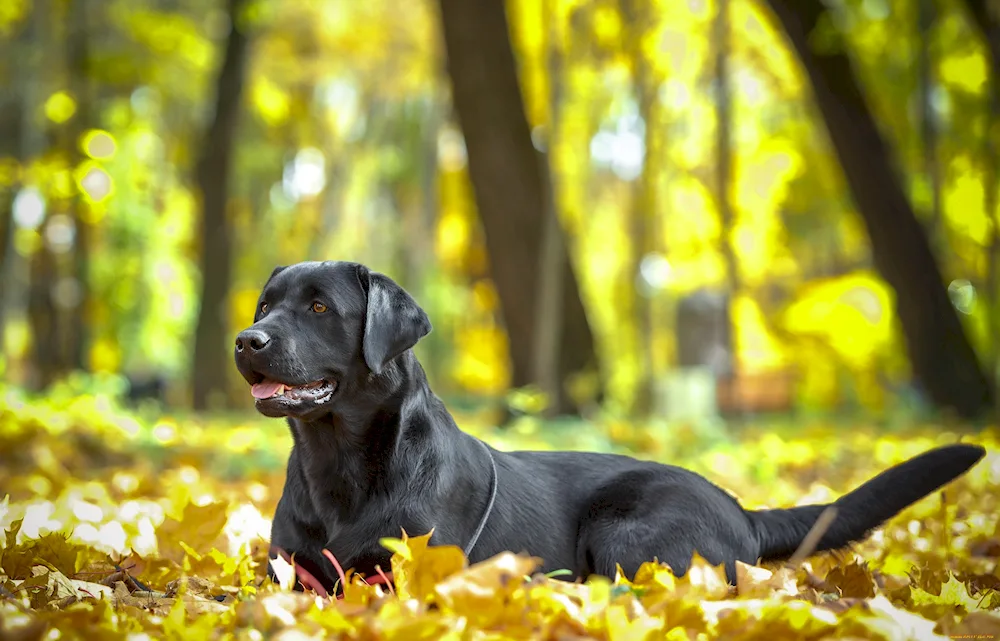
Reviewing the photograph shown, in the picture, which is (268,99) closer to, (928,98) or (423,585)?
(928,98)

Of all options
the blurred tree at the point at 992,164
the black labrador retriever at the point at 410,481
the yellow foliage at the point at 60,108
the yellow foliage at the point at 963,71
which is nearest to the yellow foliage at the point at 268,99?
the yellow foliage at the point at 60,108

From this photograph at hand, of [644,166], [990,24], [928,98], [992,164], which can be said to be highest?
[990,24]

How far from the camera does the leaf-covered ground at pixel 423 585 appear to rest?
2711mm

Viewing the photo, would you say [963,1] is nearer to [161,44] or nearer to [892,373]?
[161,44]

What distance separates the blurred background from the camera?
1352cm

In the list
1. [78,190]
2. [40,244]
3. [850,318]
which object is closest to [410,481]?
[78,190]

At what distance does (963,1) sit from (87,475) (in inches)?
471

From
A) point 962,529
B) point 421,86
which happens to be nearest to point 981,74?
point 421,86

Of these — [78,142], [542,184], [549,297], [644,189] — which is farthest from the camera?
[644,189]

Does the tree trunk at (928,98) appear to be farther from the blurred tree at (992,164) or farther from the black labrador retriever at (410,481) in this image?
the black labrador retriever at (410,481)

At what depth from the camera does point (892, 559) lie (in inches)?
178

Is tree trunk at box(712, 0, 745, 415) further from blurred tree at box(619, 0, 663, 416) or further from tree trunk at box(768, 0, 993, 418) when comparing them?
tree trunk at box(768, 0, 993, 418)

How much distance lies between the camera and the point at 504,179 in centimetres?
1337

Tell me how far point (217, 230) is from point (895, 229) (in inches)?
452
